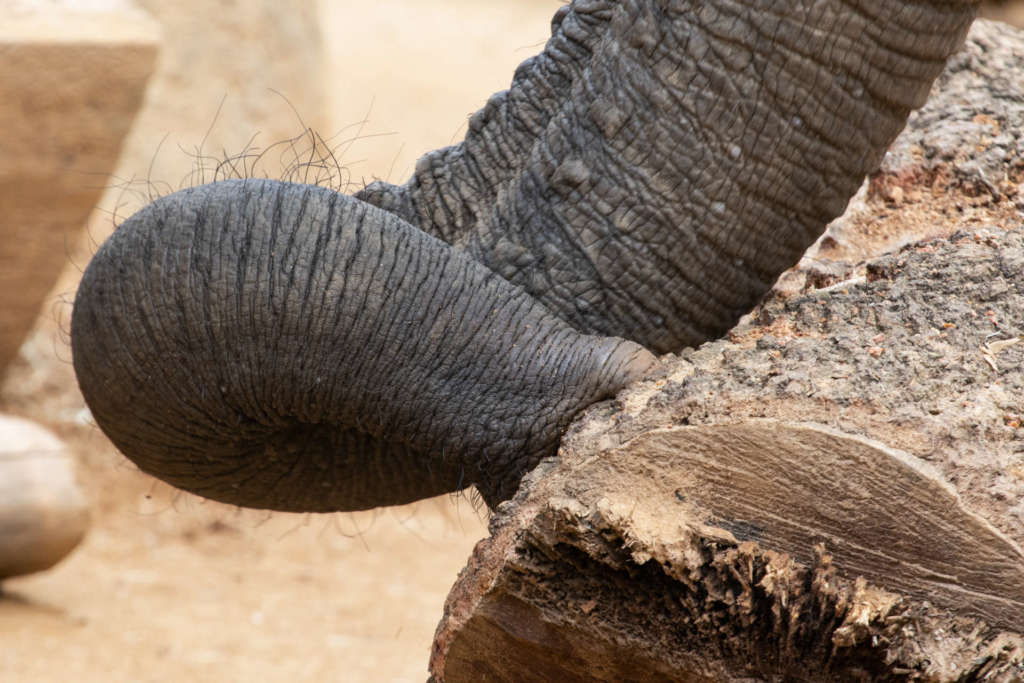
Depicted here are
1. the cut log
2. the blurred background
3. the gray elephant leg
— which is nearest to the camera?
the cut log

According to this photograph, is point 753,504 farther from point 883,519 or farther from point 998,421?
point 998,421

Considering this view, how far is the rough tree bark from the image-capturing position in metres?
0.96

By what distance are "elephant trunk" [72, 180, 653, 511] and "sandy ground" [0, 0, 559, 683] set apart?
84 cm

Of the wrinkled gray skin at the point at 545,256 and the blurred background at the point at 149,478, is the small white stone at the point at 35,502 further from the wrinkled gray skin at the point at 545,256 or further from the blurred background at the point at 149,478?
the wrinkled gray skin at the point at 545,256

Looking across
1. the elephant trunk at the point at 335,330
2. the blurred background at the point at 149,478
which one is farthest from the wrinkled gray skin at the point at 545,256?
the blurred background at the point at 149,478

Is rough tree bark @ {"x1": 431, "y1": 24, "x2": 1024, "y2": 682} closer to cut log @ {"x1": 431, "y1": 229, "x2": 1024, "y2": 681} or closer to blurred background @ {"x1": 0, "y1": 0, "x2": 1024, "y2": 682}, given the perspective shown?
cut log @ {"x1": 431, "y1": 229, "x2": 1024, "y2": 681}

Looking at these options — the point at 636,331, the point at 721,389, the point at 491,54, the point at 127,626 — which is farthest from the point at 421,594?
the point at 491,54

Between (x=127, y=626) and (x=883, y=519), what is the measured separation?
2.72m

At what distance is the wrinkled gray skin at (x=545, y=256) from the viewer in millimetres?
1220

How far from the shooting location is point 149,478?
13.1 feet

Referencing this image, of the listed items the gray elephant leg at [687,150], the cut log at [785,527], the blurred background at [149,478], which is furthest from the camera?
the blurred background at [149,478]

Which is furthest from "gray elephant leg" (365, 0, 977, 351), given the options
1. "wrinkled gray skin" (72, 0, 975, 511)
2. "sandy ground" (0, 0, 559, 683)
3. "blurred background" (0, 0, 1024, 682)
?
"sandy ground" (0, 0, 559, 683)

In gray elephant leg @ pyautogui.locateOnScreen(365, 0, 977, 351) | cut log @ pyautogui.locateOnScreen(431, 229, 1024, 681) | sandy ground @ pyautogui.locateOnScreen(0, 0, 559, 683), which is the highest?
gray elephant leg @ pyautogui.locateOnScreen(365, 0, 977, 351)

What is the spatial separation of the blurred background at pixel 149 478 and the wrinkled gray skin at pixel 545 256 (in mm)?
684
